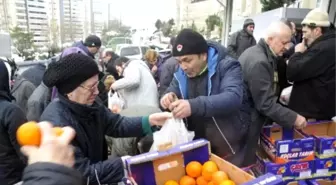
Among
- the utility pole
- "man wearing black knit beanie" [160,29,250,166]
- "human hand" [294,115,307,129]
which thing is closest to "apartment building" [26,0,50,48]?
the utility pole

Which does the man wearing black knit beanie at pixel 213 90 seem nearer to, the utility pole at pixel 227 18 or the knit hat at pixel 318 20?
the knit hat at pixel 318 20

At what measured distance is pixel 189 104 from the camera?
180 cm

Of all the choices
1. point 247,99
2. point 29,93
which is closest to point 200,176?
point 247,99

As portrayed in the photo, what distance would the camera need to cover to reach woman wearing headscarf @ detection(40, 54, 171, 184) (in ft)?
4.95

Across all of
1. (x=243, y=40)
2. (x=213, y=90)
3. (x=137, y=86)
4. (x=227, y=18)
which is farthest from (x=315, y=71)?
(x=227, y=18)

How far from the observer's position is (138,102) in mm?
3600

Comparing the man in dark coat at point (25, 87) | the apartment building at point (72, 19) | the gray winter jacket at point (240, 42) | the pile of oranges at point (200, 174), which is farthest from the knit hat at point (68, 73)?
the apartment building at point (72, 19)

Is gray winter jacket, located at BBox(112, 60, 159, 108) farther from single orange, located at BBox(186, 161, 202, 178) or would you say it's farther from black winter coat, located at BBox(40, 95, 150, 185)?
single orange, located at BBox(186, 161, 202, 178)

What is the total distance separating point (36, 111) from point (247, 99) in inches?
82.5

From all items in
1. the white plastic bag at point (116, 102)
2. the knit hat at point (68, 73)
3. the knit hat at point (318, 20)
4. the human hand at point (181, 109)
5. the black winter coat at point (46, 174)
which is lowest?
the white plastic bag at point (116, 102)

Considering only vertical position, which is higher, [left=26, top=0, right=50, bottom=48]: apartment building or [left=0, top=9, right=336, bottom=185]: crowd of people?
[left=26, top=0, right=50, bottom=48]: apartment building

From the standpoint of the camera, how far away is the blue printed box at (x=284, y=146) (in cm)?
247

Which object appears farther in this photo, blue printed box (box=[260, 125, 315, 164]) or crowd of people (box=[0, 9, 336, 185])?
blue printed box (box=[260, 125, 315, 164])

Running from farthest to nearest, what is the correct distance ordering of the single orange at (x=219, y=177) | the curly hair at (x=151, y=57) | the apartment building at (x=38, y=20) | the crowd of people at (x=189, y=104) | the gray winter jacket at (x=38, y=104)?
the apartment building at (x=38, y=20), the curly hair at (x=151, y=57), the gray winter jacket at (x=38, y=104), the single orange at (x=219, y=177), the crowd of people at (x=189, y=104)
